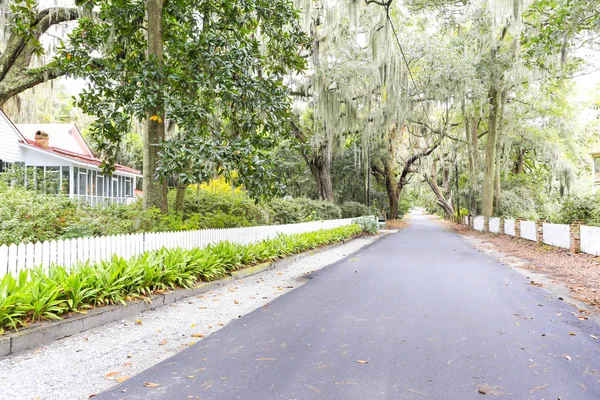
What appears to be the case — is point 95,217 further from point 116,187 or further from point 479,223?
point 479,223

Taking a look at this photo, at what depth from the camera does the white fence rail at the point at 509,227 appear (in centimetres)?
1850

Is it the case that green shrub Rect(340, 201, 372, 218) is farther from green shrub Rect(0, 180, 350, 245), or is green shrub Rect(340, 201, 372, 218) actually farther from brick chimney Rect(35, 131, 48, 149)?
brick chimney Rect(35, 131, 48, 149)

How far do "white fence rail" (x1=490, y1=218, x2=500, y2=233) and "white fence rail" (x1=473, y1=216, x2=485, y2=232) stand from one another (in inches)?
62.0

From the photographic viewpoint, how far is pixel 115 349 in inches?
156

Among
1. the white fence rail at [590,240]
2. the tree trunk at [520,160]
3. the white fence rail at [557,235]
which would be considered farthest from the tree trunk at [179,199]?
the tree trunk at [520,160]

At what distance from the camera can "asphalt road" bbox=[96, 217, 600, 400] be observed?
9.96 ft

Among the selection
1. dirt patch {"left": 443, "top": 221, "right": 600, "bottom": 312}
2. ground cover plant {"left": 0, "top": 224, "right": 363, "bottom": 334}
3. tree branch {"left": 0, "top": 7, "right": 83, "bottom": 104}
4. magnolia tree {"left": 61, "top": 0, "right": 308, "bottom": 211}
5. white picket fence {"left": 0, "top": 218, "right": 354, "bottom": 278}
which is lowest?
dirt patch {"left": 443, "top": 221, "right": 600, "bottom": 312}

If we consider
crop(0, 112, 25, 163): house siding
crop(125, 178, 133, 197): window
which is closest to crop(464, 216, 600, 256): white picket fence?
crop(0, 112, 25, 163): house siding

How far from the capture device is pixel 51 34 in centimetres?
1515

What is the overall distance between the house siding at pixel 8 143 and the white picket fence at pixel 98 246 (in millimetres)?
14119

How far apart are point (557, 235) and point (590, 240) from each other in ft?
7.25

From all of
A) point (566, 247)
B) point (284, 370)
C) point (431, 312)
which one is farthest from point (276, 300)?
point (566, 247)

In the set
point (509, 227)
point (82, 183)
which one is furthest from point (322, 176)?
point (82, 183)

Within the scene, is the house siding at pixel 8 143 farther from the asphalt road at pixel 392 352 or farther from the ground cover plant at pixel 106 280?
the asphalt road at pixel 392 352
